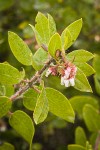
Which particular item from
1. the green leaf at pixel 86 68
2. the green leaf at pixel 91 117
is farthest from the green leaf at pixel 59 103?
the green leaf at pixel 91 117

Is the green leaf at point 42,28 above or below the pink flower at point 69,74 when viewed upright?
above

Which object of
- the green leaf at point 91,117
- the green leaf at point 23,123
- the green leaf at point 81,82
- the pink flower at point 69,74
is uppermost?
the pink flower at point 69,74

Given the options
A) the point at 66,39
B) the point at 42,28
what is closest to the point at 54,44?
the point at 66,39

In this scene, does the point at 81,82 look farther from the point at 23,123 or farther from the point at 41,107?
the point at 23,123

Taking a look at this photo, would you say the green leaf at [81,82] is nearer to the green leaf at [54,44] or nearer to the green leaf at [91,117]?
the green leaf at [54,44]

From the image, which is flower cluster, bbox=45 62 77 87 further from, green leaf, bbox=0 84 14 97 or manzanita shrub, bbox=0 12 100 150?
green leaf, bbox=0 84 14 97

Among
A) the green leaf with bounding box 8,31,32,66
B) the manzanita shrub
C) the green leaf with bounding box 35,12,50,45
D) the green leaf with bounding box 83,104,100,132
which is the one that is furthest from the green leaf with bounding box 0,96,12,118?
the green leaf with bounding box 83,104,100,132

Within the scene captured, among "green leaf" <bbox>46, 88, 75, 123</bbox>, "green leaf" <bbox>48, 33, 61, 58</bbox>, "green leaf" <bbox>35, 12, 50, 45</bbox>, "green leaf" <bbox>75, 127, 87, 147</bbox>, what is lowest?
"green leaf" <bbox>75, 127, 87, 147</bbox>
